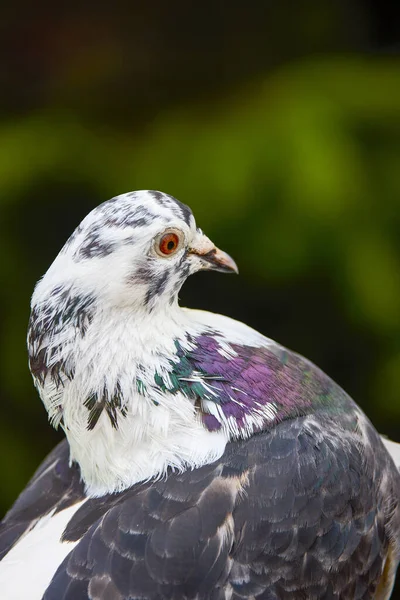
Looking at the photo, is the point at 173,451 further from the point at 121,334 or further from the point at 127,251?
the point at 127,251

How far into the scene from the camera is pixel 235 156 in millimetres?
3086

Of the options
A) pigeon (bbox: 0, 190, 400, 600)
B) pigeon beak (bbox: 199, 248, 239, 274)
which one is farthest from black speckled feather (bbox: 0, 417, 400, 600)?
pigeon beak (bbox: 199, 248, 239, 274)

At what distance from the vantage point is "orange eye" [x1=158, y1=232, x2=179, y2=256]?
178cm

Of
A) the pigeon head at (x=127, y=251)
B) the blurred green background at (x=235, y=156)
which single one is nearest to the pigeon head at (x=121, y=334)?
the pigeon head at (x=127, y=251)

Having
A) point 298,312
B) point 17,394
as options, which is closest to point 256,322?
point 298,312

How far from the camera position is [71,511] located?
197cm

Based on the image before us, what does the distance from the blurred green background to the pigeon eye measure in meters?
1.23

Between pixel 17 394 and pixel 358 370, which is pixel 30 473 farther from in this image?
pixel 358 370

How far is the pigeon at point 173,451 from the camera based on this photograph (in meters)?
1.71

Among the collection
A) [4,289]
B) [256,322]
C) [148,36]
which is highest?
[148,36]

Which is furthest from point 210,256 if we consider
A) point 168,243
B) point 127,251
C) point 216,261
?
point 127,251

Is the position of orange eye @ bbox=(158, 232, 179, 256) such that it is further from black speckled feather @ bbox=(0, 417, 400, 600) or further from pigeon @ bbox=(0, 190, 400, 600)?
black speckled feather @ bbox=(0, 417, 400, 600)

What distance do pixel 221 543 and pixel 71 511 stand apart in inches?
18.0

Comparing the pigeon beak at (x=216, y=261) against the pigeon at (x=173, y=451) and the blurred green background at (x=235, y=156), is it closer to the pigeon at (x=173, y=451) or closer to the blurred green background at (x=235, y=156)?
the pigeon at (x=173, y=451)
